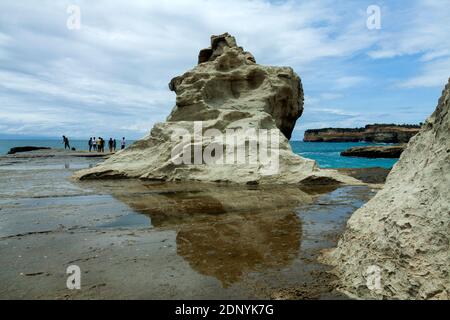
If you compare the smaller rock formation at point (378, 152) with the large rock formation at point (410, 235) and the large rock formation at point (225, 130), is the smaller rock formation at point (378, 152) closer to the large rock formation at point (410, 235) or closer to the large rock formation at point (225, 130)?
the large rock formation at point (225, 130)

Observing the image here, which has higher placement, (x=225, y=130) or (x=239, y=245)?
(x=225, y=130)

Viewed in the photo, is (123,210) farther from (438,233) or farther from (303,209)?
(438,233)

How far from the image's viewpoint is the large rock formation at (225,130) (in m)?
12.3

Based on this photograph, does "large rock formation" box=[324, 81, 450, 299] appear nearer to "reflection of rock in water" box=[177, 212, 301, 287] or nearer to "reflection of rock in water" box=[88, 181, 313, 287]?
"reflection of rock in water" box=[177, 212, 301, 287]

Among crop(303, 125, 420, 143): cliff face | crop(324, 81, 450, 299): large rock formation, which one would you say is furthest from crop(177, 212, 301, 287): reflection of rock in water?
crop(303, 125, 420, 143): cliff face

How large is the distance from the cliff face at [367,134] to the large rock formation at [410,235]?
90.3 meters

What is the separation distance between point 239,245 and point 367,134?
4561 inches

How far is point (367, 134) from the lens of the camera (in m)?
112

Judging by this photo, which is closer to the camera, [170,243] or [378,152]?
[170,243]

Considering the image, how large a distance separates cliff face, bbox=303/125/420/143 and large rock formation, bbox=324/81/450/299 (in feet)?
296

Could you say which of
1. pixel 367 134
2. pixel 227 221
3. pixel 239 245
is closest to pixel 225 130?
pixel 227 221

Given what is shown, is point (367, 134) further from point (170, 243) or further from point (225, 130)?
point (170, 243)
